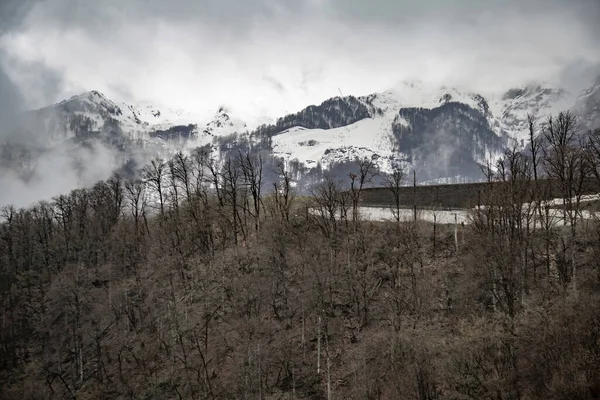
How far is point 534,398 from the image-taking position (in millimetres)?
19781

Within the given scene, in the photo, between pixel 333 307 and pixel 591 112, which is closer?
pixel 333 307

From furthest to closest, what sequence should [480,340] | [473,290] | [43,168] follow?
1. [43,168]
2. [473,290]
3. [480,340]

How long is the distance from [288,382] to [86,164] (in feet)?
626

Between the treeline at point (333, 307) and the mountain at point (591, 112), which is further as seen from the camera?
the mountain at point (591, 112)

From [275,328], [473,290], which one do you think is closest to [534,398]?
[473,290]

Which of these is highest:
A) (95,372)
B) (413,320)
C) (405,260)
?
(405,260)

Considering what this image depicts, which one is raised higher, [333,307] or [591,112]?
[591,112]

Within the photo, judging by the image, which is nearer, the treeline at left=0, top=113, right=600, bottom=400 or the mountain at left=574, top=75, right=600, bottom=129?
the treeline at left=0, top=113, right=600, bottom=400

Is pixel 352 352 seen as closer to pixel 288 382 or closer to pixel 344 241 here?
pixel 288 382

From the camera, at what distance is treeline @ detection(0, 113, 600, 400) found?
2441 cm

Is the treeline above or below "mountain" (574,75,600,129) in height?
below

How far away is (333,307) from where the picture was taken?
38250 millimetres

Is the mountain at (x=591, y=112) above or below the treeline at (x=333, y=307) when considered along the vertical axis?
above

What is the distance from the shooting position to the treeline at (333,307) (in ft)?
80.1
